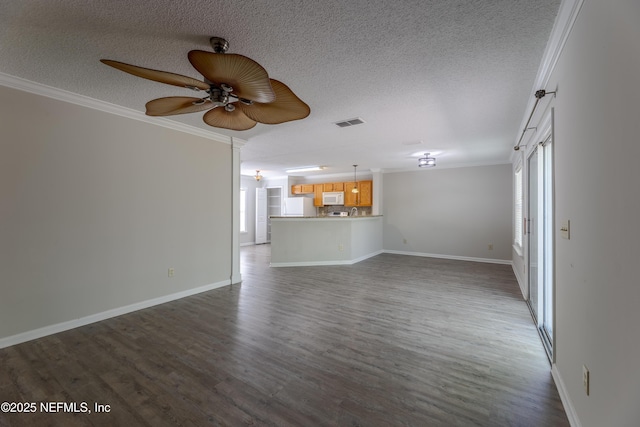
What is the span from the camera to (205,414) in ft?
5.35

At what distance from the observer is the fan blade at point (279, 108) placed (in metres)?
1.76

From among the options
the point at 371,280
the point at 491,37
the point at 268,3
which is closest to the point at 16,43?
the point at 268,3

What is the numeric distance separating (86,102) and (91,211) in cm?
119

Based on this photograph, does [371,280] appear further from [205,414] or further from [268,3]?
[268,3]

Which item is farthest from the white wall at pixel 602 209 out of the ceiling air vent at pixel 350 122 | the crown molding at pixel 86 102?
the crown molding at pixel 86 102

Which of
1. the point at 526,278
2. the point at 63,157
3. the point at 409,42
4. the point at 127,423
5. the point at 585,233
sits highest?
the point at 409,42

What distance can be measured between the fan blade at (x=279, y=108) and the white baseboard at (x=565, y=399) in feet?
8.26

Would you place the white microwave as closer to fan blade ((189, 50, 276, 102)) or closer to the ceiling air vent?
the ceiling air vent

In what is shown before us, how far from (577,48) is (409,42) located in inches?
36.8

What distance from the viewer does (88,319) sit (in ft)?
9.52

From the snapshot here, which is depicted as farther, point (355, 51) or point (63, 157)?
point (63, 157)

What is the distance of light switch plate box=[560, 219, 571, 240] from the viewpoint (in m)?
1.66

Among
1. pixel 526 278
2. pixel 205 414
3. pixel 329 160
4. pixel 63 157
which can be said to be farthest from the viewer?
pixel 329 160

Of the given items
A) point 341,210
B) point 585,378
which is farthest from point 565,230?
point 341,210
